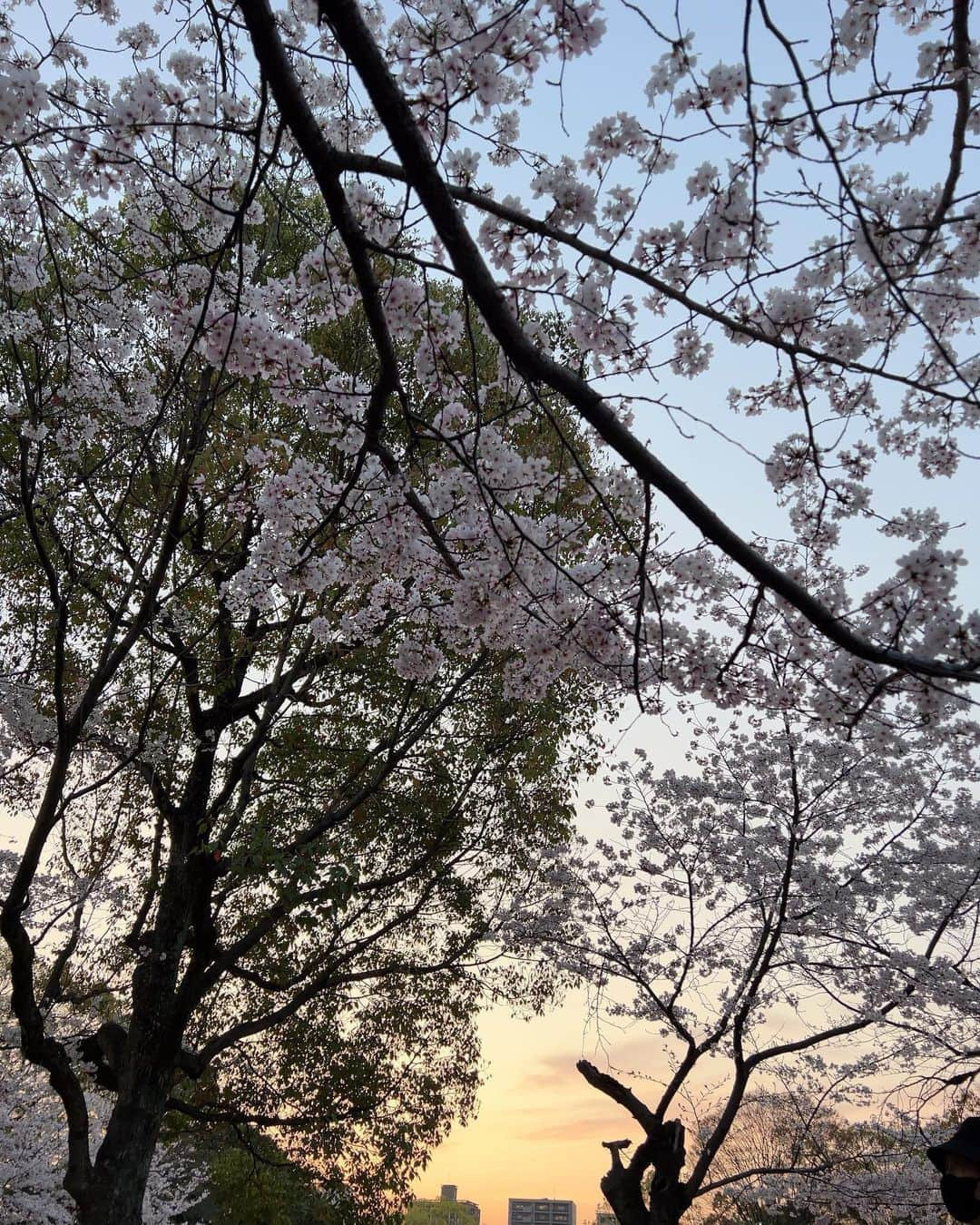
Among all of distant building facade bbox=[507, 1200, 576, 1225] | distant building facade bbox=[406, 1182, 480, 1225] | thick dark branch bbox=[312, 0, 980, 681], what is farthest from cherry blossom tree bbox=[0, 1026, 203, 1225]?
distant building facade bbox=[507, 1200, 576, 1225]

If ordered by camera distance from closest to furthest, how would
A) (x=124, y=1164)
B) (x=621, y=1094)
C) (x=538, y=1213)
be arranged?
(x=124, y=1164), (x=621, y=1094), (x=538, y=1213)

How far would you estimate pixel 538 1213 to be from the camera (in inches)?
3396

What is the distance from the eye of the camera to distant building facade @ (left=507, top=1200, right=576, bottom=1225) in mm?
85000

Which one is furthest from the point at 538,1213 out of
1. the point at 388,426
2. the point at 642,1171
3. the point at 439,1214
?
the point at 388,426

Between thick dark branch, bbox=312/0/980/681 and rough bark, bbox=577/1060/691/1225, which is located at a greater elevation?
thick dark branch, bbox=312/0/980/681

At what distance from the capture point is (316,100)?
15.4 feet

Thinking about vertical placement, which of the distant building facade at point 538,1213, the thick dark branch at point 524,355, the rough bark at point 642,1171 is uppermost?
the thick dark branch at point 524,355

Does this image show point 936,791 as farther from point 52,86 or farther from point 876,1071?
point 52,86

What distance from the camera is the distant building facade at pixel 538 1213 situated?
85000mm

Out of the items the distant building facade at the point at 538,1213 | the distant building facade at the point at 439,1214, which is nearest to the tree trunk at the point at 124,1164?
the distant building facade at the point at 439,1214

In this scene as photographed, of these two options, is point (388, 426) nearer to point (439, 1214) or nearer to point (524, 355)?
point (524, 355)

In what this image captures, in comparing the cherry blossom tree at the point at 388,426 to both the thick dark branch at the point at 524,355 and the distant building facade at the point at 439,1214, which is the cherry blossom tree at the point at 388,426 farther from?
the distant building facade at the point at 439,1214

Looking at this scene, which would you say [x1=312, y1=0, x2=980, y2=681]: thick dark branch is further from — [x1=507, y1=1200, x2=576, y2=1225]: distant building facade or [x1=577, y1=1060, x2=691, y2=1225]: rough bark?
[x1=507, y1=1200, x2=576, y2=1225]: distant building facade

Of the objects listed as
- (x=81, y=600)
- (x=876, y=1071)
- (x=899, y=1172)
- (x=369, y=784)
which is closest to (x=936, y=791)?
(x=876, y=1071)
